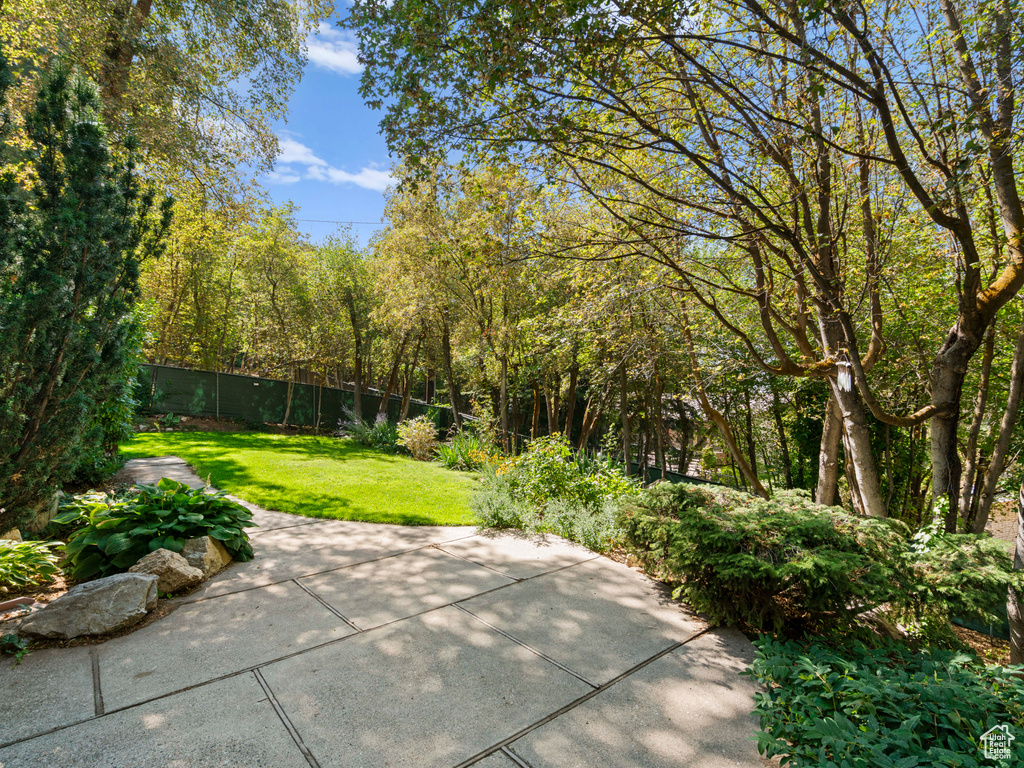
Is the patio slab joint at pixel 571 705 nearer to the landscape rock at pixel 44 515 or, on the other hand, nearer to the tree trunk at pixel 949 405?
the tree trunk at pixel 949 405

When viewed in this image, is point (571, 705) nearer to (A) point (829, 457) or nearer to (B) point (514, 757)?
(B) point (514, 757)

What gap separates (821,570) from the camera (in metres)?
2.65

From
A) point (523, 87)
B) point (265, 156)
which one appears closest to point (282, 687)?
point (523, 87)

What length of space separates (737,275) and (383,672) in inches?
265

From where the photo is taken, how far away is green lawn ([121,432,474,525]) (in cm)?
587

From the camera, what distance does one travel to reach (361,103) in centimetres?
372

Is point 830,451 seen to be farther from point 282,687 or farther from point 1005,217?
point 282,687

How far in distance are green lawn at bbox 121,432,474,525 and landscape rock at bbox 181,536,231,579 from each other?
1799 millimetres

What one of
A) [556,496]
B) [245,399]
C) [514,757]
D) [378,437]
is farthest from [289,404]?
[514,757]

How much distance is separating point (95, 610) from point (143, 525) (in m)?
1.01

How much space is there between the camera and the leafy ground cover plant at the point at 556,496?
496cm

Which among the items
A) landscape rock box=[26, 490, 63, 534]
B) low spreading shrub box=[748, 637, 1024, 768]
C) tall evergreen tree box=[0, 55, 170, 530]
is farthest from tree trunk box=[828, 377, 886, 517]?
landscape rock box=[26, 490, 63, 534]

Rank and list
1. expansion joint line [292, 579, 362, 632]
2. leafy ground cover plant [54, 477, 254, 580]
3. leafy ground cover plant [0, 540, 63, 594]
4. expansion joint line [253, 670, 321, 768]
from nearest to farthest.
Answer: expansion joint line [253, 670, 321, 768] → expansion joint line [292, 579, 362, 632] → leafy ground cover plant [0, 540, 63, 594] → leafy ground cover plant [54, 477, 254, 580]

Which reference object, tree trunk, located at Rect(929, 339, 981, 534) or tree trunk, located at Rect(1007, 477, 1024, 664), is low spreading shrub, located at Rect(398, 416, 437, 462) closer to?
tree trunk, located at Rect(929, 339, 981, 534)
